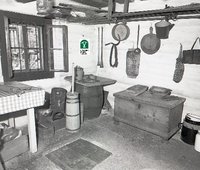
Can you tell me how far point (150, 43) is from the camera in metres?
3.91

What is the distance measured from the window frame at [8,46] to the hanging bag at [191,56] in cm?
301

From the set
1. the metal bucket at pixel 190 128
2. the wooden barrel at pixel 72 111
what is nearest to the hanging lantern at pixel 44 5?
the wooden barrel at pixel 72 111

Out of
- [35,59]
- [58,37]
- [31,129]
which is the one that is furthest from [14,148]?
[58,37]

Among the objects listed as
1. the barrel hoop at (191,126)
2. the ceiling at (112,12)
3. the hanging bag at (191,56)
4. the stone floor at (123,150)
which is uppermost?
the ceiling at (112,12)

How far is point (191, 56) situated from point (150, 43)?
93 cm

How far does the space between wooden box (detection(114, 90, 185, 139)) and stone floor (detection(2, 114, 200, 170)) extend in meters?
0.22

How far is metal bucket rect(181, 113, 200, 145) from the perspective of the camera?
313cm

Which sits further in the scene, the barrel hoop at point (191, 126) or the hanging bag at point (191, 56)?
the hanging bag at point (191, 56)

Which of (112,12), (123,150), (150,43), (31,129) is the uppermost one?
(112,12)

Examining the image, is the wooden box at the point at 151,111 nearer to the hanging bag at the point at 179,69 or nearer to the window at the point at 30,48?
the hanging bag at the point at 179,69

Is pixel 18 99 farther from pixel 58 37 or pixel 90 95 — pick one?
pixel 58 37

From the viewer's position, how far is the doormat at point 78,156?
257 centimetres

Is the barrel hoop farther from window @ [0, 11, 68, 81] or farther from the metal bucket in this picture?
window @ [0, 11, 68, 81]

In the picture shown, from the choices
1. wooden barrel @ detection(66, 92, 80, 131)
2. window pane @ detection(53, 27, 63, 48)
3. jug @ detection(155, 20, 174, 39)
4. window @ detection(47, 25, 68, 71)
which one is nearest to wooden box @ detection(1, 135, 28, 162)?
wooden barrel @ detection(66, 92, 80, 131)
